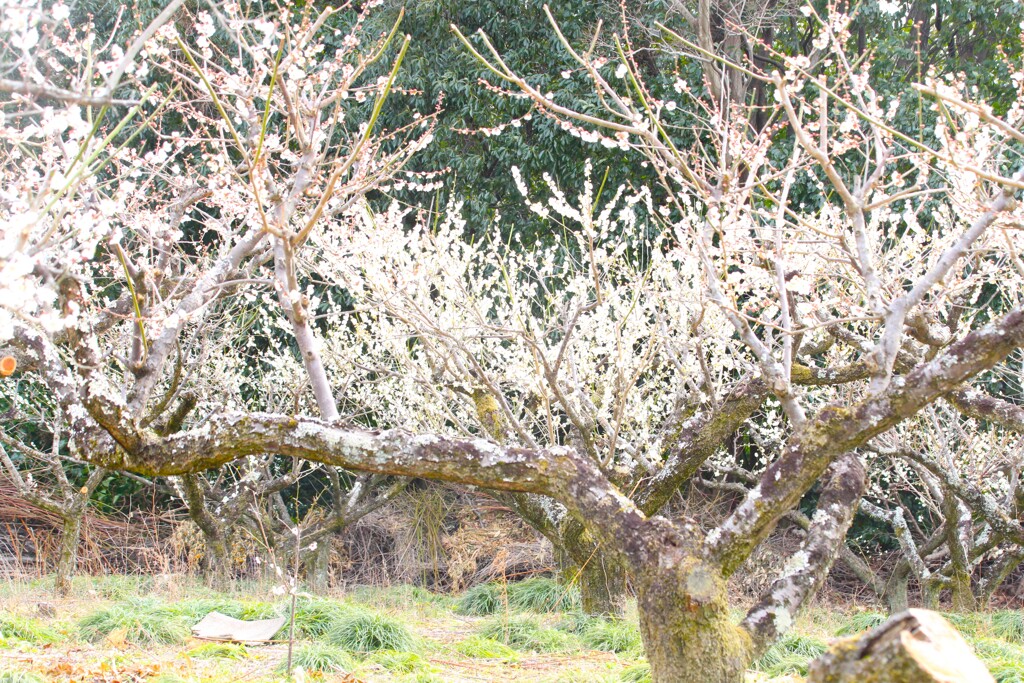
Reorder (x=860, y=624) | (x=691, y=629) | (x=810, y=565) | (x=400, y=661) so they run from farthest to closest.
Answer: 1. (x=860, y=624)
2. (x=400, y=661)
3. (x=810, y=565)
4. (x=691, y=629)

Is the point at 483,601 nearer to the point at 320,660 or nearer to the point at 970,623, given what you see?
the point at 320,660

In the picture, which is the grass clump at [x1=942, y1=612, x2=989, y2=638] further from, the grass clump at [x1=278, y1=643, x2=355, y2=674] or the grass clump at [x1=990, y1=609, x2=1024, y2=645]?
the grass clump at [x1=278, y1=643, x2=355, y2=674]

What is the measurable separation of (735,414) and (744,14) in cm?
546

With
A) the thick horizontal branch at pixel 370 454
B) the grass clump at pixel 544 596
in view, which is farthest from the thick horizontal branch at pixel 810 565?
the grass clump at pixel 544 596

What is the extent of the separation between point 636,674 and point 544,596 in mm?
2662

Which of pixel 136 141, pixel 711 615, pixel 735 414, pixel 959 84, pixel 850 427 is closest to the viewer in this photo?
pixel 711 615

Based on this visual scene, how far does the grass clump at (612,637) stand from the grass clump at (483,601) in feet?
5.12

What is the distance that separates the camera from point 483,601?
6.32 meters

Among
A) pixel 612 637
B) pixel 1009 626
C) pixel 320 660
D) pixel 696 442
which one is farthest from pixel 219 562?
pixel 1009 626

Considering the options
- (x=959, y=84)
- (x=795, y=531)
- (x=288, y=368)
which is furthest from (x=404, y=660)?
(x=795, y=531)

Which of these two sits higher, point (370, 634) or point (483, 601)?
point (370, 634)

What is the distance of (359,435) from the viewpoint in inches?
124

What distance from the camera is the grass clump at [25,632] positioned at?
416cm

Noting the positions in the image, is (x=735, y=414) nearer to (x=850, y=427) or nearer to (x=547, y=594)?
(x=850, y=427)
